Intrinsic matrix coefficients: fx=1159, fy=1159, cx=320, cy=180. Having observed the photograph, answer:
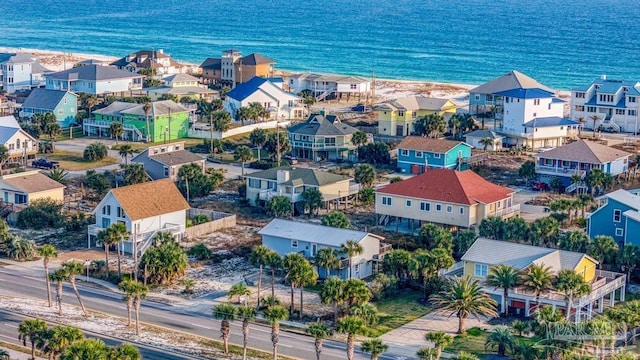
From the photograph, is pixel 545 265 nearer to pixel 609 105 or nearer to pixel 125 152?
pixel 125 152

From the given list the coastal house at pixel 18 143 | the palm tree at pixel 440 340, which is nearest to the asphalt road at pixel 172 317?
the palm tree at pixel 440 340

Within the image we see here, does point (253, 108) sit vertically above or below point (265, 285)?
above

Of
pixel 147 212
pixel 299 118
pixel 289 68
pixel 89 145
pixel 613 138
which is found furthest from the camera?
pixel 289 68

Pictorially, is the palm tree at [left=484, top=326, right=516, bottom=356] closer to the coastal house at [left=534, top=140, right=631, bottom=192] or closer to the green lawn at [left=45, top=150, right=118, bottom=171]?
the coastal house at [left=534, top=140, right=631, bottom=192]

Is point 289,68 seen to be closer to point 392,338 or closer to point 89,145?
point 89,145

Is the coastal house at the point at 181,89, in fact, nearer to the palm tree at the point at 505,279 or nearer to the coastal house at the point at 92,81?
the coastal house at the point at 92,81

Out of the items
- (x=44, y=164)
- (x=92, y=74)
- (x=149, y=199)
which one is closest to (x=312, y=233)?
(x=149, y=199)

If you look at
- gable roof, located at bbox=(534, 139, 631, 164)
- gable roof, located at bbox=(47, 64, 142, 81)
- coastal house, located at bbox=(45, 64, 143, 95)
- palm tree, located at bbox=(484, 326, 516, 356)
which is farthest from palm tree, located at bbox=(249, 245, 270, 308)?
gable roof, located at bbox=(47, 64, 142, 81)

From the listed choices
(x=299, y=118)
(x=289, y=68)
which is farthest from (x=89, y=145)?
(x=289, y=68)
